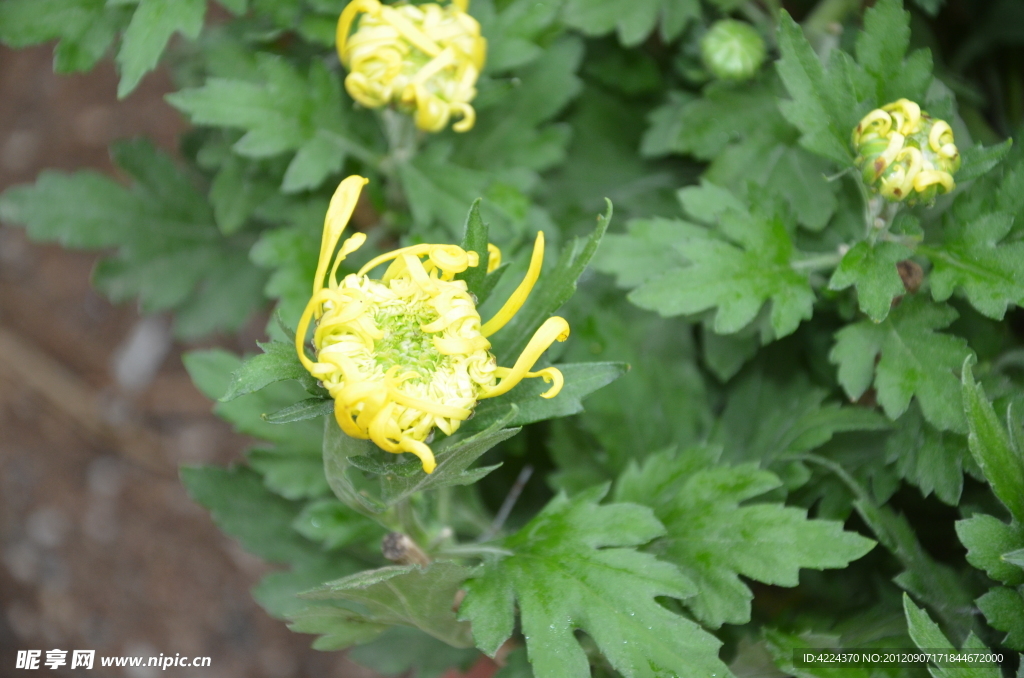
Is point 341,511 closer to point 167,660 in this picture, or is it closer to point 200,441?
point 167,660

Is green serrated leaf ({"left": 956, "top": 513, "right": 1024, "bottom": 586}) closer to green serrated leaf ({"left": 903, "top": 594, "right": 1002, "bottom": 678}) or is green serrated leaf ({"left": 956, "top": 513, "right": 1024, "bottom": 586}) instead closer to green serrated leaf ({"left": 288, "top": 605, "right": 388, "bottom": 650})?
green serrated leaf ({"left": 903, "top": 594, "right": 1002, "bottom": 678})

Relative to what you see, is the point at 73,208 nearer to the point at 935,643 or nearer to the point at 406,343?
the point at 406,343

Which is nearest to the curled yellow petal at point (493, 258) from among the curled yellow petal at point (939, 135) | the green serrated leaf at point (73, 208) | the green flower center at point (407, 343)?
the green flower center at point (407, 343)

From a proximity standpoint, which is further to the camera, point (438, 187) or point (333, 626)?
point (438, 187)

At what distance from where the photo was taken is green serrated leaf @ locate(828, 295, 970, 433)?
1.02 meters

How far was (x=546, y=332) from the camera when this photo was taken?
2.50 ft

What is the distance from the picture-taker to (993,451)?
0.94m

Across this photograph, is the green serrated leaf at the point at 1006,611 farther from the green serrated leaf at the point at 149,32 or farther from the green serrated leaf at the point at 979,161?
the green serrated leaf at the point at 149,32

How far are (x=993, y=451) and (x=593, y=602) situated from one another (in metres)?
0.48

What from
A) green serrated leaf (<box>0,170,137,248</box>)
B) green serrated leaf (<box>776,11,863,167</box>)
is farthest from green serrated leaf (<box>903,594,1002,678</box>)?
green serrated leaf (<box>0,170,137,248</box>)

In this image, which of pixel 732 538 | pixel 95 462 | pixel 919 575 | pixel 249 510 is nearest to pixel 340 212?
pixel 732 538

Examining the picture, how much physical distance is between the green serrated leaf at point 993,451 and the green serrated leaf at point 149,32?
105 centimetres

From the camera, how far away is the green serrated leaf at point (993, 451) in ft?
3.00

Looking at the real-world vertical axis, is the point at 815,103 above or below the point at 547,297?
above
